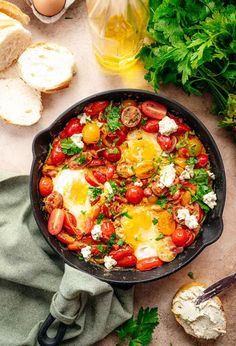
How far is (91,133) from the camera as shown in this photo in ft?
14.2

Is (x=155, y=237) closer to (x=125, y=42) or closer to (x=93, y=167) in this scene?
(x=93, y=167)

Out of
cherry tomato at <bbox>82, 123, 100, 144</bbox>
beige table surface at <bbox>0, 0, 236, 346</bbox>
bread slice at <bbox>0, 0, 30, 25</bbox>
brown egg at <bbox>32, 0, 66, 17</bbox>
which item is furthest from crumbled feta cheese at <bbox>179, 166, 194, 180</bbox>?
bread slice at <bbox>0, 0, 30, 25</bbox>

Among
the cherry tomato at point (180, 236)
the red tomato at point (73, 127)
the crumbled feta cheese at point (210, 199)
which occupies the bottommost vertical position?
the cherry tomato at point (180, 236)

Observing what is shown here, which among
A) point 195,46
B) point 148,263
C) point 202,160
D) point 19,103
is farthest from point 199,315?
point 19,103

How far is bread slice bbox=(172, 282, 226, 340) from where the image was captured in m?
4.37

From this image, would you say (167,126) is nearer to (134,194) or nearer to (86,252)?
(134,194)

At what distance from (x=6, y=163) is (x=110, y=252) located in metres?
1.05

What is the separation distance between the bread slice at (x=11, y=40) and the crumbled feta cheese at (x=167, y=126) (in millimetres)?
1174

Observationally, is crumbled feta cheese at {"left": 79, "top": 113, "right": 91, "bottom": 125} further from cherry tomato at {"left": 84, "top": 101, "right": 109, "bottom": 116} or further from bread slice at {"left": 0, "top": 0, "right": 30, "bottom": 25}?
bread slice at {"left": 0, "top": 0, "right": 30, "bottom": 25}

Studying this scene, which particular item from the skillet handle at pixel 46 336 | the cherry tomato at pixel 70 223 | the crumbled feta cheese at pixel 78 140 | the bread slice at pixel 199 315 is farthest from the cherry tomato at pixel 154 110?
the skillet handle at pixel 46 336

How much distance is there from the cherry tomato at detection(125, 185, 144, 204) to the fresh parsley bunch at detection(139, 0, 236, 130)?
0.71 metres

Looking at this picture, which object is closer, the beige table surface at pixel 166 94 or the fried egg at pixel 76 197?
the fried egg at pixel 76 197

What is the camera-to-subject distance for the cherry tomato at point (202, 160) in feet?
14.2

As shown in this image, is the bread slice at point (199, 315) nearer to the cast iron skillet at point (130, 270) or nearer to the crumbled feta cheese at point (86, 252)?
the cast iron skillet at point (130, 270)
